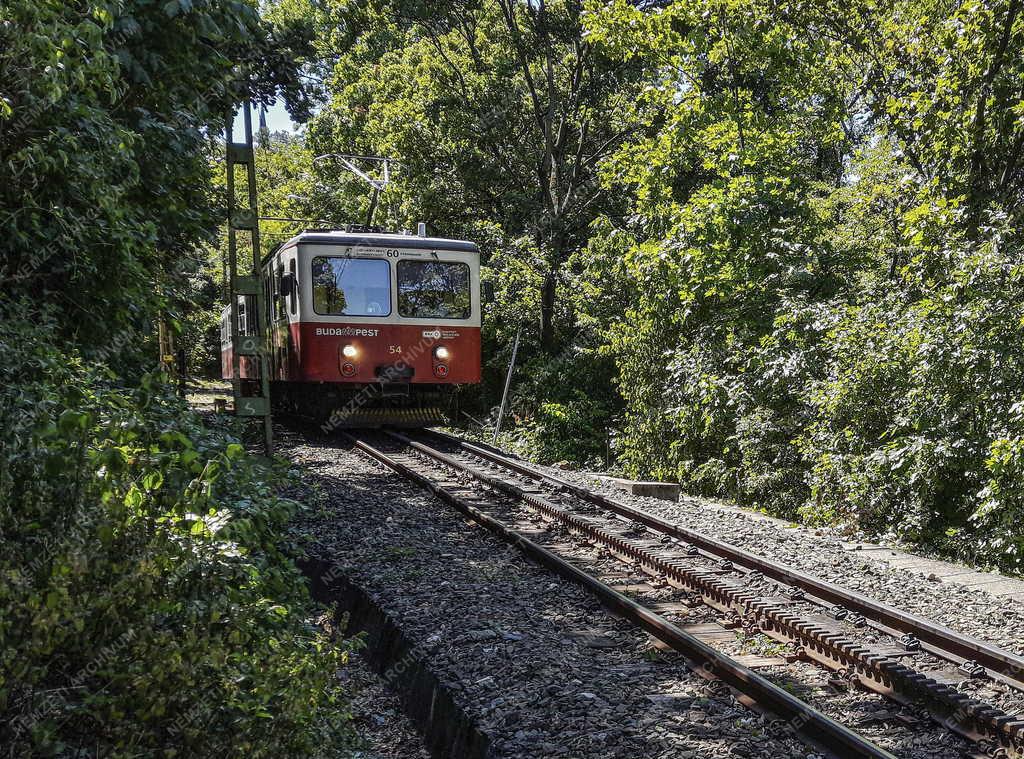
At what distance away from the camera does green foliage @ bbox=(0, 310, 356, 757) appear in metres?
2.71

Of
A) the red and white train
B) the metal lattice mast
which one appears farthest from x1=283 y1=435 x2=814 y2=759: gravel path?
the red and white train

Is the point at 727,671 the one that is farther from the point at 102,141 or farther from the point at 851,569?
the point at 102,141

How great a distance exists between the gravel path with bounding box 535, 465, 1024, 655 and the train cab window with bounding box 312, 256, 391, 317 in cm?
559

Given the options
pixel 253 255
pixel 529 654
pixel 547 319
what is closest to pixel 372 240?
pixel 253 255

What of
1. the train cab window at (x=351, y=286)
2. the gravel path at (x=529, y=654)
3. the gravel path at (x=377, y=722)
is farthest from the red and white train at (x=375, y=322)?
the gravel path at (x=377, y=722)

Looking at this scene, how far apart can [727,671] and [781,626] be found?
877mm

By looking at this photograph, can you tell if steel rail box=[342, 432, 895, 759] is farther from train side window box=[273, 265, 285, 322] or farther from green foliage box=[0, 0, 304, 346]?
train side window box=[273, 265, 285, 322]

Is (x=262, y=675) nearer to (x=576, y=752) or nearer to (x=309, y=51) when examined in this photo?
(x=576, y=752)

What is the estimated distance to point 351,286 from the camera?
14.0 meters

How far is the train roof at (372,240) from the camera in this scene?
13.6 m

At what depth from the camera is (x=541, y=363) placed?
18625 millimetres

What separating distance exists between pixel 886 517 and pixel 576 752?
21.4 feet

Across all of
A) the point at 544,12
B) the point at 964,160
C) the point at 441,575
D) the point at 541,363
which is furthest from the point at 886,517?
the point at 544,12

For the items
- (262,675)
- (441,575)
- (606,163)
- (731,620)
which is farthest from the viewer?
(606,163)
